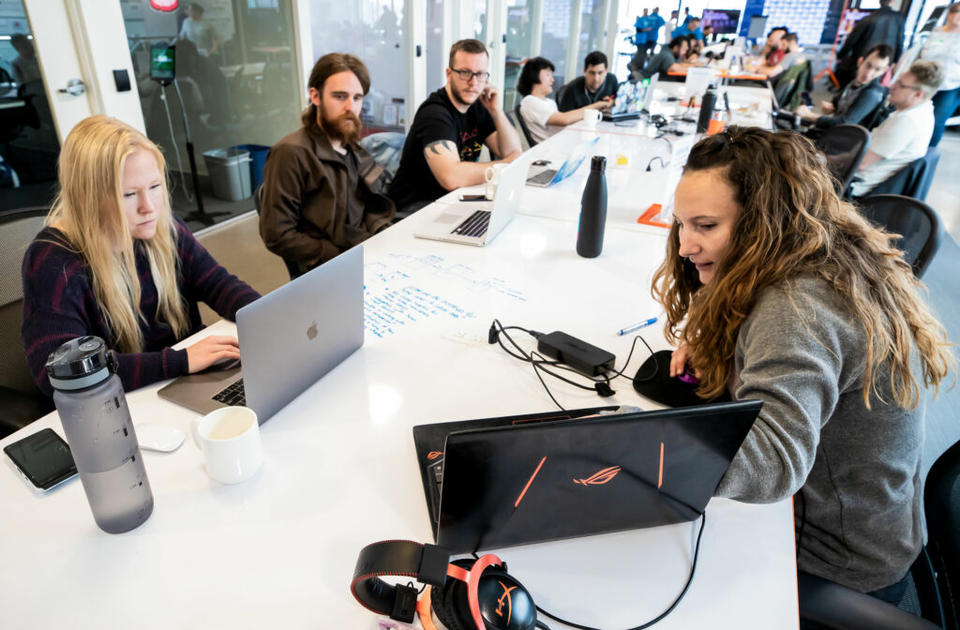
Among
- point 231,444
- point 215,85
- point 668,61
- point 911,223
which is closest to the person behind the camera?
point 231,444

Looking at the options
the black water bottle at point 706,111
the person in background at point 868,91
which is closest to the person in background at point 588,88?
the black water bottle at point 706,111

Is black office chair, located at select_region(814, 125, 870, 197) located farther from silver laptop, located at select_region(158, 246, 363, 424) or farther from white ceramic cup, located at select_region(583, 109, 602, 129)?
silver laptop, located at select_region(158, 246, 363, 424)

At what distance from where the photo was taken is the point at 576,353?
4.00 ft

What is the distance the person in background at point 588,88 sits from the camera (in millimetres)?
4410

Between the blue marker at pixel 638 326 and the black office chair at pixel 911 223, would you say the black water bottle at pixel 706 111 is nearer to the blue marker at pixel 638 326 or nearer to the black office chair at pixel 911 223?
the black office chair at pixel 911 223

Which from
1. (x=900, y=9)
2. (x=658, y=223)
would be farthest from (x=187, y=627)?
(x=900, y=9)

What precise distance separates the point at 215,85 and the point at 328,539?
3607 millimetres

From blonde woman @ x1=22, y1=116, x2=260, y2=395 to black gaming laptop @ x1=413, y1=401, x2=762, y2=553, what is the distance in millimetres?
659

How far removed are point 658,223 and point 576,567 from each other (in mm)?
1563

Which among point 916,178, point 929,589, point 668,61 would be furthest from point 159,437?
point 668,61

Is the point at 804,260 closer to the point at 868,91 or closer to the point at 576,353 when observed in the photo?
the point at 576,353

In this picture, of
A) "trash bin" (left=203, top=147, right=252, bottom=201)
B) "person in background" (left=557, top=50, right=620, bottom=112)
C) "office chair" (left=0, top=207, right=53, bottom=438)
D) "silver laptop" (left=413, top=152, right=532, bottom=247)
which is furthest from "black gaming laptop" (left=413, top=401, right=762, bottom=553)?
"person in background" (left=557, top=50, right=620, bottom=112)

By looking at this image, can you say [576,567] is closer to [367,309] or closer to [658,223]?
[367,309]

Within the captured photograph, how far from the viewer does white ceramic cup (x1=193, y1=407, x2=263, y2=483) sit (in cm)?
86
